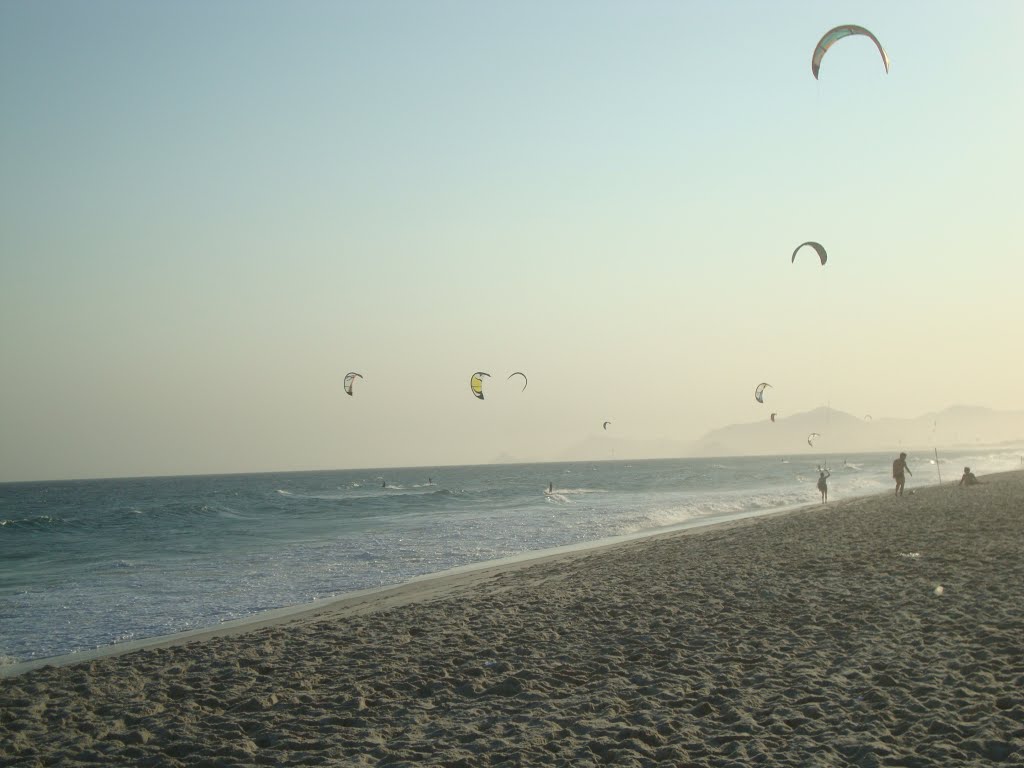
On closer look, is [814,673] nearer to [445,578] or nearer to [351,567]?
[445,578]

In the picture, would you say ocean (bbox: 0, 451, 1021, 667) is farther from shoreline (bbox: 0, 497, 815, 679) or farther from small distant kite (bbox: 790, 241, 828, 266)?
small distant kite (bbox: 790, 241, 828, 266)

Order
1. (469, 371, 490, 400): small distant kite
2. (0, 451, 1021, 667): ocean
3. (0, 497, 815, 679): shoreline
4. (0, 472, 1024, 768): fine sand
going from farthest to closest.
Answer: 1. (469, 371, 490, 400): small distant kite
2. (0, 451, 1021, 667): ocean
3. (0, 497, 815, 679): shoreline
4. (0, 472, 1024, 768): fine sand

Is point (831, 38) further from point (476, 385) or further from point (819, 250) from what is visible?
point (476, 385)

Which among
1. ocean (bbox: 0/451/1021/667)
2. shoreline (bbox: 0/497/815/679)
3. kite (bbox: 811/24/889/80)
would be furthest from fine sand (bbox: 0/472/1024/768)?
kite (bbox: 811/24/889/80)

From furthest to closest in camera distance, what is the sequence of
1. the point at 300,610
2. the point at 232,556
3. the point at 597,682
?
the point at 232,556 → the point at 300,610 → the point at 597,682

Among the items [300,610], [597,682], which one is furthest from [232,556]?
[597,682]

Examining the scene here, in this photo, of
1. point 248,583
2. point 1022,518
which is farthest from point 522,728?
point 1022,518

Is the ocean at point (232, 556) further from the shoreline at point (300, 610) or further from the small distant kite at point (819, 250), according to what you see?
the small distant kite at point (819, 250)

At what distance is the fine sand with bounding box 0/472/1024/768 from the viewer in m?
4.81

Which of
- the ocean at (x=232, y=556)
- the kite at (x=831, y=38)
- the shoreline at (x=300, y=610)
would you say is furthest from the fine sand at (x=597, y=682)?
the kite at (x=831, y=38)

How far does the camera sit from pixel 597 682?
6.19 metres

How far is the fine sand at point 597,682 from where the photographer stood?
15.8ft

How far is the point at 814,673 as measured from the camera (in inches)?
235

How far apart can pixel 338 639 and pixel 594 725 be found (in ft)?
13.5
